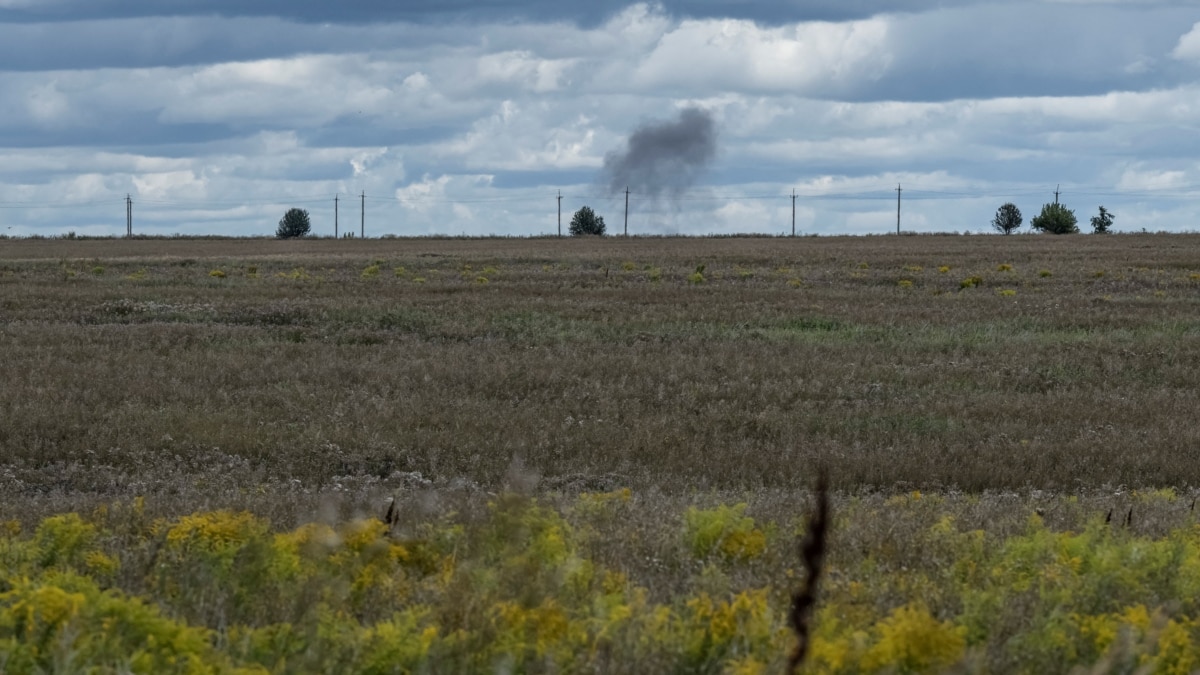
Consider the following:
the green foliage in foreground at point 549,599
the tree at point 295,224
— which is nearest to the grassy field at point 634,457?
the green foliage in foreground at point 549,599

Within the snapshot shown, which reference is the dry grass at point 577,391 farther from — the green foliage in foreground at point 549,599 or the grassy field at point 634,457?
the green foliage in foreground at point 549,599

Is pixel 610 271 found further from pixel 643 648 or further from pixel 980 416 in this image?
pixel 643 648

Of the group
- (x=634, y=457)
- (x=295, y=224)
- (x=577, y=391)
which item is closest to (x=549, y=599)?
(x=634, y=457)

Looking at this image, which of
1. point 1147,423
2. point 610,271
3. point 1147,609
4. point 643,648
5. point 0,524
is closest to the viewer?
point 643,648

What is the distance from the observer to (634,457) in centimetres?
1359

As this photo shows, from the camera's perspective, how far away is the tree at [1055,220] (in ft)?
399

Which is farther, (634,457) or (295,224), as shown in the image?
(295,224)

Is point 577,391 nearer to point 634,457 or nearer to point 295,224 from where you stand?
point 634,457

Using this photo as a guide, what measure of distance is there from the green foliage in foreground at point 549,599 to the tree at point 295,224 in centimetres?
11225

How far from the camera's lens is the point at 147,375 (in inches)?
703

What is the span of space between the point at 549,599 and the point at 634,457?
26.4 ft

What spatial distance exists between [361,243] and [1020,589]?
74.9 metres

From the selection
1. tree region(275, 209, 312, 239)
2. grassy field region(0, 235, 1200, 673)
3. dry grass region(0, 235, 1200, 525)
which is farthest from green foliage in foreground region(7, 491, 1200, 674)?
tree region(275, 209, 312, 239)

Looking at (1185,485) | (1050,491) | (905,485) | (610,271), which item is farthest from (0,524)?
(610,271)
